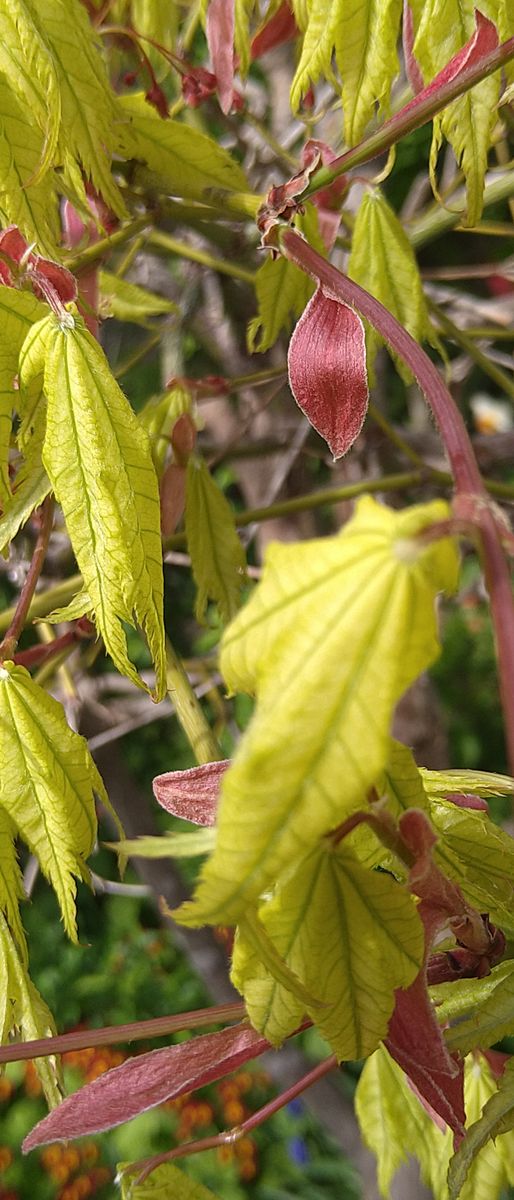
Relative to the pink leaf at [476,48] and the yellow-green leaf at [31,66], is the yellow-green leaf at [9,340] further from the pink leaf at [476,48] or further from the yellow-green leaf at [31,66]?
the pink leaf at [476,48]

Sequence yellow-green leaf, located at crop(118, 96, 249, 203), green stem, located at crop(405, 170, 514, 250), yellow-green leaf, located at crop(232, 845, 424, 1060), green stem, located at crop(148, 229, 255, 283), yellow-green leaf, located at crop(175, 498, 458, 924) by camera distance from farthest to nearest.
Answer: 1. green stem, located at crop(148, 229, 255, 283)
2. green stem, located at crop(405, 170, 514, 250)
3. yellow-green leaf, located at crop(118, 96, 249, 203)
4. yellow-green leaf, located at crop(232, 845, 424, 1060)
5. yellow-green leaf, located at crop(175, 498, 458, 924)

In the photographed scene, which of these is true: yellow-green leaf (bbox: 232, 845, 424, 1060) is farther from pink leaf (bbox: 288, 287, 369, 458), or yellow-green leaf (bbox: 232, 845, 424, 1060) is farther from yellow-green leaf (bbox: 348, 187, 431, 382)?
yellow-green leaf (bbox: 348, 187, 431, 382)

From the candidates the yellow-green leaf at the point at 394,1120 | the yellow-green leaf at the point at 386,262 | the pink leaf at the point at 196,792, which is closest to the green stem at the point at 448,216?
the yellow-green leaf at the point at 386,262

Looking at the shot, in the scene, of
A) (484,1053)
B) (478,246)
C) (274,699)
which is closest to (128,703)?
(484,1053)

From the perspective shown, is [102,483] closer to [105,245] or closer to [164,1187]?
[105,245]

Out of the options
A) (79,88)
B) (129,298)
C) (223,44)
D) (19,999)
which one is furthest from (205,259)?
(19,999)

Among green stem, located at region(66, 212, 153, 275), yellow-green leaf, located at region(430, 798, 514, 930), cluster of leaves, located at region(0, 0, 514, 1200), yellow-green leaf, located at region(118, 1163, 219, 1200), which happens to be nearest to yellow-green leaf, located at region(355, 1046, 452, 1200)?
cluster of leaves, located at region(0, 0, 514, 1200)
